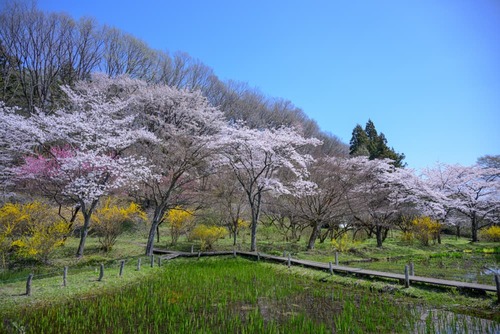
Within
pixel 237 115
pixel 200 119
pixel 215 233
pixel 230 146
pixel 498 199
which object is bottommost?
pixel 215 233

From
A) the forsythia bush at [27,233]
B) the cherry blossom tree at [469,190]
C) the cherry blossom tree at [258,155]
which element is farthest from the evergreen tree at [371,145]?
the forsythia bush at [27,233]

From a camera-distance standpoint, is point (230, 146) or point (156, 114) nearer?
point (230, 146)

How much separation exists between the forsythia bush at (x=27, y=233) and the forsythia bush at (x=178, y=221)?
704 cm

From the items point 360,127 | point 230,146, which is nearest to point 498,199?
point 360,127

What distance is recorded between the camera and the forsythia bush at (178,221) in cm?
2055

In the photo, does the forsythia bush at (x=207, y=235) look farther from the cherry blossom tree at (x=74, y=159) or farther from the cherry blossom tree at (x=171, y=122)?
the cherry blossom tree at (x=74, y=159)

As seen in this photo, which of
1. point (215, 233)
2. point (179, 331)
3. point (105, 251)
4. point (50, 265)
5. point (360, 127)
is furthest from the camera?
point (360, 127)

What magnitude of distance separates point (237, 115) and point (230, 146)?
19.6m

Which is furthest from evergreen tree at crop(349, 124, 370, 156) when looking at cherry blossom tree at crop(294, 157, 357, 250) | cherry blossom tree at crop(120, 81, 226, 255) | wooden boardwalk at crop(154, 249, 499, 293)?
wooden boardwalk at crop(154, 249, 499, 293)

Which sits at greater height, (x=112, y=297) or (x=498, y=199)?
(x=498, y=199)

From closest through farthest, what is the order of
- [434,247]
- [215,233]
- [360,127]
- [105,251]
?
[105,251]
[215,233]
[434,247]
[360,127]

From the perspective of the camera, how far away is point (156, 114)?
29203 millimetres

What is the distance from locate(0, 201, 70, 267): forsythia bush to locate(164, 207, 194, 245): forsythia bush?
7.04 m

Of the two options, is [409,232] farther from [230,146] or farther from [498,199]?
[230,146]
